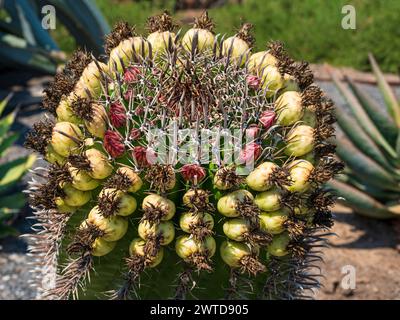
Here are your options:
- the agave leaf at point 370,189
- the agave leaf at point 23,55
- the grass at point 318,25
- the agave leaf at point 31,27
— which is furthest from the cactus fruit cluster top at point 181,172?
the grass at point 318,25

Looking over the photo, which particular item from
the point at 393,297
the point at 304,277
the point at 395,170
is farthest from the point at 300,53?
the point at 304,277

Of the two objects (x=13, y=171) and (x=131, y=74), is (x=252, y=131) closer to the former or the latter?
(x=131, y=74)

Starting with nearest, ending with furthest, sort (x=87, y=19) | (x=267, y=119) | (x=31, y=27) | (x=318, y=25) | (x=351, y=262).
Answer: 1. (x=267, y=119)
2. (x=351, y=262)
3. (x=87, y=19)
4. (x=31, y=27)
5. (x=318, y=25)

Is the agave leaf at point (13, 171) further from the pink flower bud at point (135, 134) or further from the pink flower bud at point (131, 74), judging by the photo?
the pink flower bud at point (135, 134)

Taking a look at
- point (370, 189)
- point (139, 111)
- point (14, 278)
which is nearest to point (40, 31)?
point (14, 278)

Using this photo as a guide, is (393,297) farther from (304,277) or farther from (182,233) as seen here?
(182,233)

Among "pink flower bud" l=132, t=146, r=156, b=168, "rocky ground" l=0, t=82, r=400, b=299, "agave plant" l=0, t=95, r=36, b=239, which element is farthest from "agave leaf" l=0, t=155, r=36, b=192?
"pink flower bud" l=132, t=146, r=156, b=168
